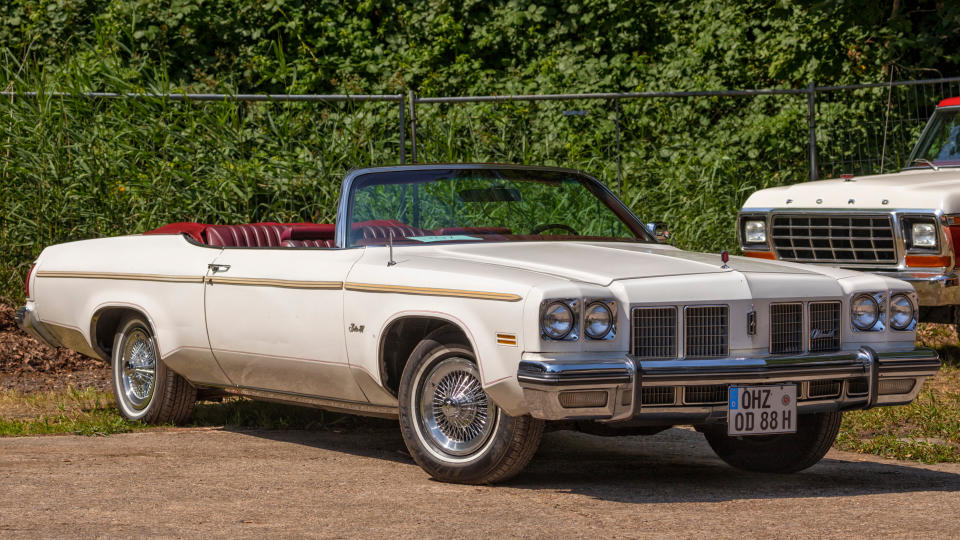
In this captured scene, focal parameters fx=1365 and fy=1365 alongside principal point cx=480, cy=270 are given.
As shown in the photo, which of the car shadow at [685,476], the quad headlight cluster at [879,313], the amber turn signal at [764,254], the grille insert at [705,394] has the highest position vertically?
the quad headlight cluster at [879,313]

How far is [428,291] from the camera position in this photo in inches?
228

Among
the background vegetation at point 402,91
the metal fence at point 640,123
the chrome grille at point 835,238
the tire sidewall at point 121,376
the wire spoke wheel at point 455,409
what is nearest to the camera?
the wire spoke wheel at point 455,409

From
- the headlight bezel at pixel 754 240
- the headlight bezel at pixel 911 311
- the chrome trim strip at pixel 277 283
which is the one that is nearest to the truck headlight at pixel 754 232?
the headlight bezel at pixel 754 240

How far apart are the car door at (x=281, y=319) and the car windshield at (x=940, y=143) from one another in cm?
568

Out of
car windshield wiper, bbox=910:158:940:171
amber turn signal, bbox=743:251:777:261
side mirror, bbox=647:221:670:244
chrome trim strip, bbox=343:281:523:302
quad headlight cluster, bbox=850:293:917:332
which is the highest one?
car windshield wiper, bbox=910:158:940:171

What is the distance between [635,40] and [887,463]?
12.3 metres

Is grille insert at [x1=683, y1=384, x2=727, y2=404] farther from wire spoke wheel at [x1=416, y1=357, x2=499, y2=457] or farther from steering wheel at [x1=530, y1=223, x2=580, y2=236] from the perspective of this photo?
steering wheel at [x1=530, y1=223, x2=580, y2=236]

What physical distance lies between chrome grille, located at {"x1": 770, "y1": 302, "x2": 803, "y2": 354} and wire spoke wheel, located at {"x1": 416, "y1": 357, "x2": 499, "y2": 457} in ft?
3.96

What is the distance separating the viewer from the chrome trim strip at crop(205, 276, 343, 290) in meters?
6.34

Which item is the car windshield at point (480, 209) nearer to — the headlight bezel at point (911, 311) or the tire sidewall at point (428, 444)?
the tire sidewall at point (428, 444)

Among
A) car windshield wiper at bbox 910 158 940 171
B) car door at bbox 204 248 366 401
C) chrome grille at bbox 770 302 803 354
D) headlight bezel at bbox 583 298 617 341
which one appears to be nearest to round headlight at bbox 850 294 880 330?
chrome grille at bbox 770 302 803 354

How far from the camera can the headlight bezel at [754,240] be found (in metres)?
10.3

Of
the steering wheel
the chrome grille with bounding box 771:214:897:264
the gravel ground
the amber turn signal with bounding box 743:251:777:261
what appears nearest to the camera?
the gravel ground

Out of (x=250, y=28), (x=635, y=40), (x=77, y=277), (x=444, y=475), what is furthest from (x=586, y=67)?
(x=444, y=475)
